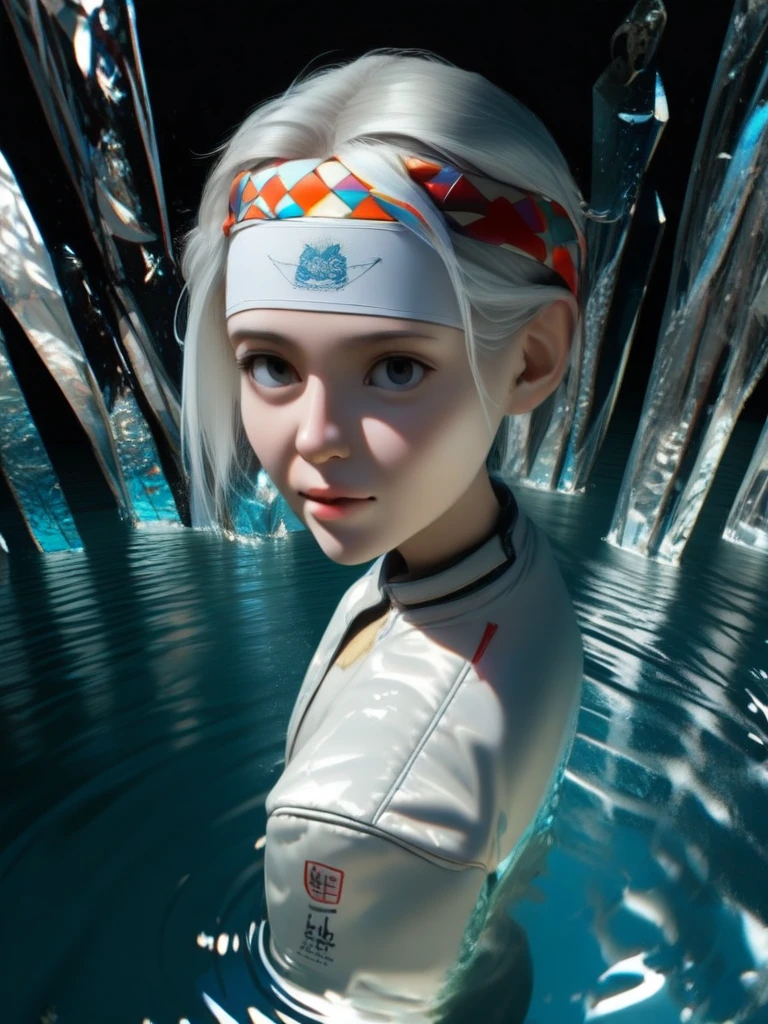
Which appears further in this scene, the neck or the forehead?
the neck

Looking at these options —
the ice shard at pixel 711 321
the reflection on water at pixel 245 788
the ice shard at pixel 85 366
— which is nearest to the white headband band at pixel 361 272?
the reflection on water at pixel 245 788

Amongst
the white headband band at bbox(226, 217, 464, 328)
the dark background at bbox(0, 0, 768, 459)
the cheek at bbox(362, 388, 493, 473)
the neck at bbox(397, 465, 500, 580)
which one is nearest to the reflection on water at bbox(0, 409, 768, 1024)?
the neck at bbox(397, 465, 500, 580)

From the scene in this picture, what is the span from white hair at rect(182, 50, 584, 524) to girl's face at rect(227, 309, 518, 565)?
1.3 inches

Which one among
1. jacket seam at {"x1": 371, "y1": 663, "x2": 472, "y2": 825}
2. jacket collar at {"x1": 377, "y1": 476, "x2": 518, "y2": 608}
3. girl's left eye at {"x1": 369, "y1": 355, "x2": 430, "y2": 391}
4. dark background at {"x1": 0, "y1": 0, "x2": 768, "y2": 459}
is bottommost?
jacket seam at {"x1": 371, "y1": 663, "x2": 472, "y2": 825}

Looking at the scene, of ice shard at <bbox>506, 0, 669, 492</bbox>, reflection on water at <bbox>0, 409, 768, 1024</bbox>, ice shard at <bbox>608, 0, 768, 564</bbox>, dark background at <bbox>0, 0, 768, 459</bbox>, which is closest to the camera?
reflection on water at <bbox>0, 409, 768, 1024</bbox>

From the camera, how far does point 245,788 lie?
1187 mm

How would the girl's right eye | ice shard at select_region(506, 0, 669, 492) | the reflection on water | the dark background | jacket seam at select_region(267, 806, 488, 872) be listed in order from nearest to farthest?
jacket seam at select_region(267, 806, 488, 872)
the girl's right eye
the reflection on water
ice shard at select_region(506, 0, 669, 492)
the dark background

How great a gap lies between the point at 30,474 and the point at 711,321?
1538 millimetres

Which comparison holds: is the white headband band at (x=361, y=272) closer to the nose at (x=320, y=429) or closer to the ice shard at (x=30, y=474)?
the nose at (x=320, y=429)

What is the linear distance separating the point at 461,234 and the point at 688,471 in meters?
1.45

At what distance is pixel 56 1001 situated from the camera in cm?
85

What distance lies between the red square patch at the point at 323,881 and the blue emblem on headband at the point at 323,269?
443 millimetres

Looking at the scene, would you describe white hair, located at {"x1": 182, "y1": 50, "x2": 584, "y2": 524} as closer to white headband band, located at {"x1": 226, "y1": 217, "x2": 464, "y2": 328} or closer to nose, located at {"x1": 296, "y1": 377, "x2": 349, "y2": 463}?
white headband band, located at {"x1": 226, "y1": 217, "x2": 464, "y2": 328}

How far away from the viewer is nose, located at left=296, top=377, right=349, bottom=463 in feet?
2.38
